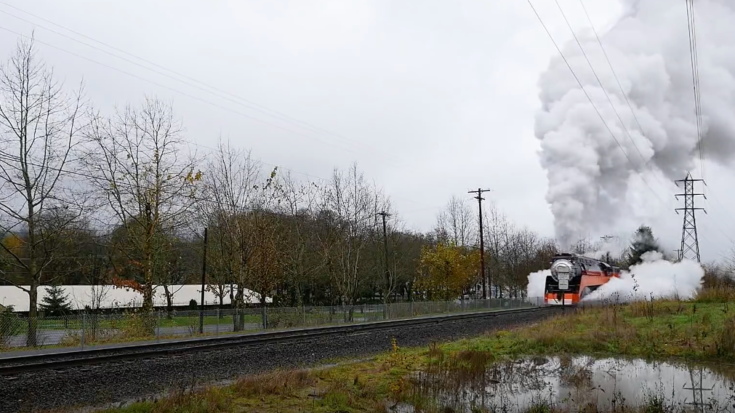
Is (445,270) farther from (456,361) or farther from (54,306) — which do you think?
(456,361)

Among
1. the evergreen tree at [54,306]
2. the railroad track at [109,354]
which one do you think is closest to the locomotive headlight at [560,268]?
the railroad track at [109,354]

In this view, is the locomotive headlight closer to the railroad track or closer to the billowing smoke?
the billowing smoke

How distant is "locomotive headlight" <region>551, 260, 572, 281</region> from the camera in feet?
138

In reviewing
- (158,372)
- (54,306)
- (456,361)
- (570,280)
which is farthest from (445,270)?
(158,372)

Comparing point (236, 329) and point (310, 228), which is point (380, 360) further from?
point (310, 228)

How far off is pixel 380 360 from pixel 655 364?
7.48 m

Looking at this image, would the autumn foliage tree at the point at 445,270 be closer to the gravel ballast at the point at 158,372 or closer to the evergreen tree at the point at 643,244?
the evergreen tree at the point at 643,244

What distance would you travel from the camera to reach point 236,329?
32.2 m

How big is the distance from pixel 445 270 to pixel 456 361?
4235 centimetres

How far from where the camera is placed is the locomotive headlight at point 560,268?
42.1 meters

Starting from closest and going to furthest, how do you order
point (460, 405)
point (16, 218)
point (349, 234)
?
point (460, 405), point (16, 218), point (349, 234)

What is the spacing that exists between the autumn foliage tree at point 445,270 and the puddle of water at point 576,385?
40.7 m

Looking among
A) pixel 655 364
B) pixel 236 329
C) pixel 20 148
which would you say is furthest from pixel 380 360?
pixel 20 148

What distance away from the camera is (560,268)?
42.5m
